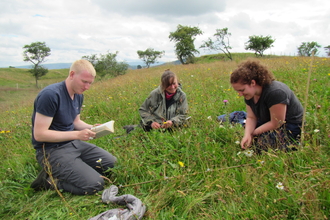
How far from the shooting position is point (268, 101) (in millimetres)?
2447

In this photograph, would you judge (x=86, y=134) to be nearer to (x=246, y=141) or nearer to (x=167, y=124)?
(x=167, y=124)

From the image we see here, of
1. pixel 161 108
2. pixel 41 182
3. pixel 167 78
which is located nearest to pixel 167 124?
pixel 161 108

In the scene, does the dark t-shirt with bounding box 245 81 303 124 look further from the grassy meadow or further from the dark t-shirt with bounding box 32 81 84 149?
the dark t-shirt with bounding box 32 81 84 149

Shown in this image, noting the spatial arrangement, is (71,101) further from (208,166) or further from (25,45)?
(25,45)

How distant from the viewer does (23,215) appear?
2.14 metres

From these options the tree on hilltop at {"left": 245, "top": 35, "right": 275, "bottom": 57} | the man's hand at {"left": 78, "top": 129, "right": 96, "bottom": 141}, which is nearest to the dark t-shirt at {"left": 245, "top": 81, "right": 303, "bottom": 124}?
the man's hand at {"left": 78, "top": 129, "right": 96, "bottom": 141}

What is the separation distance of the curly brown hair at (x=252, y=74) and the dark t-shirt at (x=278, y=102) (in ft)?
0.40

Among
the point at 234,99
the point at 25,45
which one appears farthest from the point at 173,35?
the point at 234,99

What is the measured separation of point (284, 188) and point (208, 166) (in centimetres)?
90

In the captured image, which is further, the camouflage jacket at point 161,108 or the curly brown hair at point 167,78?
the camouflage jacket at point 161,108

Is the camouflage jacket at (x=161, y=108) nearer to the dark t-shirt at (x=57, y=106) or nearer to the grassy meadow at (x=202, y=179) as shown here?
the grassy meadow at (x=202, y=179)

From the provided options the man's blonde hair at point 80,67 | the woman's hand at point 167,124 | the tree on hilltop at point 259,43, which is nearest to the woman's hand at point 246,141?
the woman's hand at point 167,124

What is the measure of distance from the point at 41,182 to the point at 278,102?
9.72 feet

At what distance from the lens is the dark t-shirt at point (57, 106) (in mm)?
2348
